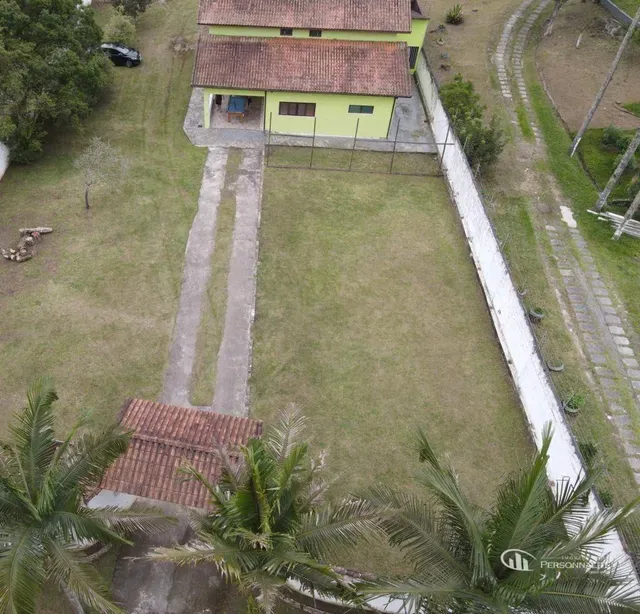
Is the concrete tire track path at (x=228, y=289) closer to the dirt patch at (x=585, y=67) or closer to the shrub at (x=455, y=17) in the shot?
the dirt patch at (x=585, y=67)

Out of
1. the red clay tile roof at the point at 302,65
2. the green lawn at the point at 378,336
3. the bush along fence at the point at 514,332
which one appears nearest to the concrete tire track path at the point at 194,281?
the green lawn at the point at 378,336

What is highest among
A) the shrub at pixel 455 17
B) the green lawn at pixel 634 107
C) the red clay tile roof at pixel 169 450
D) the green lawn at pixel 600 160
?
the shrub at pixel 455 17

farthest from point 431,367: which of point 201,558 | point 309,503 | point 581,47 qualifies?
point 581,47

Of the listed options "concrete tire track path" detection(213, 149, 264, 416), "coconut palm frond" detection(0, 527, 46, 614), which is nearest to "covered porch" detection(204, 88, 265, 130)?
"concrete tire track path" detection(213, 149, 264, 416)

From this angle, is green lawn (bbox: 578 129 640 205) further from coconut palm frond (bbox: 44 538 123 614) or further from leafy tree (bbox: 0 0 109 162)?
coconut palm frond (bbox: 44 538 123 614)

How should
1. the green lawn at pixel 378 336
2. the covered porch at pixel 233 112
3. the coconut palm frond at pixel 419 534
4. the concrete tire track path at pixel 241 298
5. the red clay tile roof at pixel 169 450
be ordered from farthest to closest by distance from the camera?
the covered porch at pixel 233 112 < the concrete tire track path at pixel 241 298 < the green lawn at pixel 378 336 < the red clay tile roof at pixel 169 450 < the coconut palm frond at pixel 419 534

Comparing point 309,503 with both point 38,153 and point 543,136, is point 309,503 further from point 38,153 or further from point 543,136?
point 543,136
